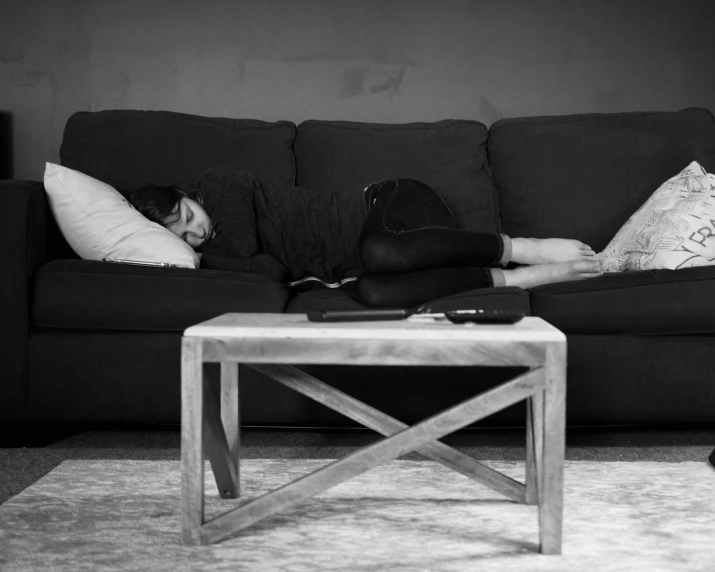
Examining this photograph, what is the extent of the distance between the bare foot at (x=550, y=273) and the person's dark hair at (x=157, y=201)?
1.00 meters

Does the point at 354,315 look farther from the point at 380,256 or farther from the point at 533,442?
the point at 380,256

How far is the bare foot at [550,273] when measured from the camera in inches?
94.8

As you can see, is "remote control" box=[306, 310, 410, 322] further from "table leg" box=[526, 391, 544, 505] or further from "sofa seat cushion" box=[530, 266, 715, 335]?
"sofa seat cushion" box=[530, 266, 715, 335]

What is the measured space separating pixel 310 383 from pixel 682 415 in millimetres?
1143

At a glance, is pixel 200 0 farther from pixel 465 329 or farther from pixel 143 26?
pixel 465 329

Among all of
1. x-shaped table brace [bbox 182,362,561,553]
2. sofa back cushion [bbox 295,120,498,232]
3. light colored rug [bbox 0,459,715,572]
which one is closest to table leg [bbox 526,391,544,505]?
light colored rug [bbox 0,459,715,572]

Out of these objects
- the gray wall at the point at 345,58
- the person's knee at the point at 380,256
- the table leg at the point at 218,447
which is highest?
the gray wall at the point at 345,58

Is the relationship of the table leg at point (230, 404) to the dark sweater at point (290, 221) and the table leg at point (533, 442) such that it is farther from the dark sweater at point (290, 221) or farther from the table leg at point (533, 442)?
the dark sweater at point (290, 221)

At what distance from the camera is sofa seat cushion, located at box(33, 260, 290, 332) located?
223 centimetres

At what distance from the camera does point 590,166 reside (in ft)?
9.50

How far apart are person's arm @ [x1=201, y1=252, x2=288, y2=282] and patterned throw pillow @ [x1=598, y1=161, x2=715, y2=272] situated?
1.02 metres

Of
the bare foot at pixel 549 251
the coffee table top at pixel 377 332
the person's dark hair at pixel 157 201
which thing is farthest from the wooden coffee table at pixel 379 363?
the person's dark hair at pixel 157 201

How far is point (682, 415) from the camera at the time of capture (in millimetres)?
2254

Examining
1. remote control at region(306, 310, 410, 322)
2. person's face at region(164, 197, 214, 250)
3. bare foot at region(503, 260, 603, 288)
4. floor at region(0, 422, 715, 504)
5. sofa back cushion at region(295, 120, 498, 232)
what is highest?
sofa back cushion at region(295, 120, 498, 232)
